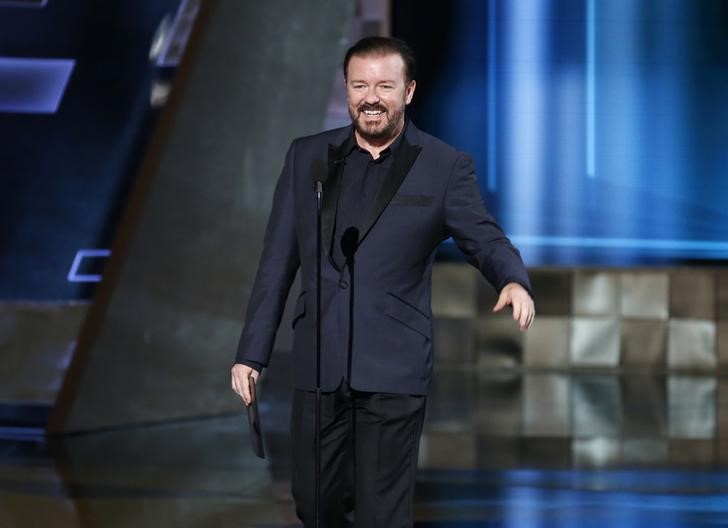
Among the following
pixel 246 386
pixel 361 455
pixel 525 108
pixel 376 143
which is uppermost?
pixel 525 108

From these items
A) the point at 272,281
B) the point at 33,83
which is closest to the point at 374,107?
the point at 272,281

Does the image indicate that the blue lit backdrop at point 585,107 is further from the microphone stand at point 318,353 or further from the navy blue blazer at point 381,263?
the microphone stand at point 318,353

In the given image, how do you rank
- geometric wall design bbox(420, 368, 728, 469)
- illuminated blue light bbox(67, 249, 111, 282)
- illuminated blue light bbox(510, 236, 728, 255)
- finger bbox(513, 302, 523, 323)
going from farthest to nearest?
1. illuminated blue light bbox(510, 236, 728, 255)
2. illuminated blue light bbox(67, 249, 111, 282)
3. geometric wall design bbox(420, 368, 728, 469)
4. finger bbox(513, 302, 523, 323)

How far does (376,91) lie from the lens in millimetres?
3078

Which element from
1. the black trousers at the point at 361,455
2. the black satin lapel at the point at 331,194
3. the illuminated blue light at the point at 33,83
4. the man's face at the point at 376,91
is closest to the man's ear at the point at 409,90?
the man's face at the point at 376,91

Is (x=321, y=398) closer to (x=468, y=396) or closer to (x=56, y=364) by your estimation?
(x=56, y=364)

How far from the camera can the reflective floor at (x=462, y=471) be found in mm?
5199

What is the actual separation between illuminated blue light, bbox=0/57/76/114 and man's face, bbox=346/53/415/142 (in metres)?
4.72

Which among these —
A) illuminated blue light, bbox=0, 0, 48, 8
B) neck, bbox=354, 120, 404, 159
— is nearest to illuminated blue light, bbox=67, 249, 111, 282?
illuminated blue light, bbox=0, 0, 48, 8

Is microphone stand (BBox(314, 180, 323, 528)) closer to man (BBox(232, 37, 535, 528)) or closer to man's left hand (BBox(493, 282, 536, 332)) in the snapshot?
man (BBox(232, 37, 535, 528))

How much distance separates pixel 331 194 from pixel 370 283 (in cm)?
22

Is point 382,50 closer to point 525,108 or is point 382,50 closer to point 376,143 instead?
point 376,143

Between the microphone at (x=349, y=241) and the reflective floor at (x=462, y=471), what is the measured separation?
2.06 metres

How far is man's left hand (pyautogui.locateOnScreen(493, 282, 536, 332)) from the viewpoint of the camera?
2.91m
